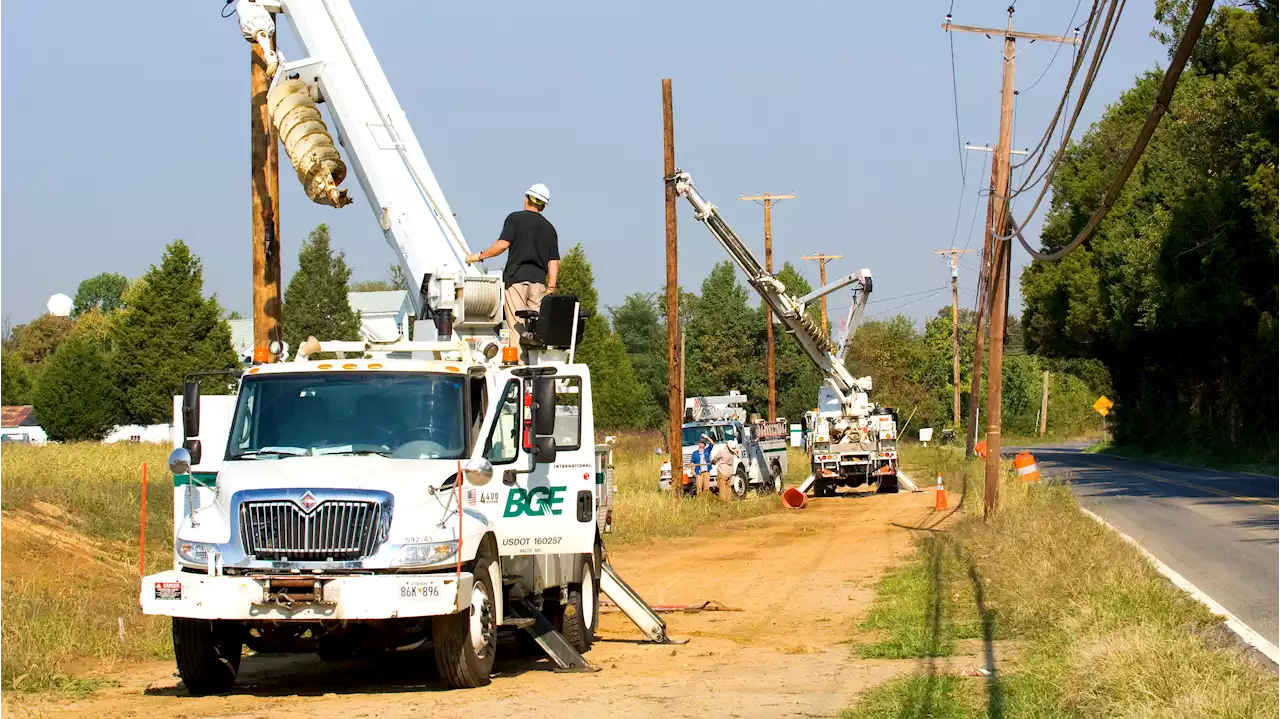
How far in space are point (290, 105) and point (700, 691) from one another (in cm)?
684

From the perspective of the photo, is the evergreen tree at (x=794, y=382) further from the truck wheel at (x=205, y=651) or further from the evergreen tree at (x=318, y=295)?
the truck wheel at (x=205, y=651)

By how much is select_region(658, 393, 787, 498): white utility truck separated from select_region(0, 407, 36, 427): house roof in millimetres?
64984

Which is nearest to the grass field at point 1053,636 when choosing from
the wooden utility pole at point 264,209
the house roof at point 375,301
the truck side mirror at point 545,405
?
the truck side mirror at point 545,405

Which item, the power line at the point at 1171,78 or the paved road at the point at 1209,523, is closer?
the power line at the point at 1171,78

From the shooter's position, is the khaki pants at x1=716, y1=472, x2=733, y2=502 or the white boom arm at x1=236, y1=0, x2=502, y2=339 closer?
the white boom arm at x1=236, y1=0, x2=502, y2=339

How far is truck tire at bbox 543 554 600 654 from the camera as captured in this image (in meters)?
13.2

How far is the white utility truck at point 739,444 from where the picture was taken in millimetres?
36375

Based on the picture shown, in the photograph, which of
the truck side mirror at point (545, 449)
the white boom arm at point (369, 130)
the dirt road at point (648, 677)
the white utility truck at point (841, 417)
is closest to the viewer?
the dirt road at point (648, 677)

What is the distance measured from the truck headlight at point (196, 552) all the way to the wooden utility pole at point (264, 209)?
5.91m

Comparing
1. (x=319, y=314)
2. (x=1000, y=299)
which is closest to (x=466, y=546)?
(x=1000, y=299)

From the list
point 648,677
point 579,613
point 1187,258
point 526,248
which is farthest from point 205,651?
point 1187,258

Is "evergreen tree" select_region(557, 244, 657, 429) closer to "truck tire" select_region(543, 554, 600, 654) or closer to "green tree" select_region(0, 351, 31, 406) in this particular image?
"green tree" select_region(0, 351, 31, 406)

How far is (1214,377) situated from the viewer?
184ft

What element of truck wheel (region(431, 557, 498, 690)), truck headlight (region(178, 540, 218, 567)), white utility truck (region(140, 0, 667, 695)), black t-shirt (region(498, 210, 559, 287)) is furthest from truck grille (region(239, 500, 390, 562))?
black t-shirt (region(498, 210, 559, 287))
